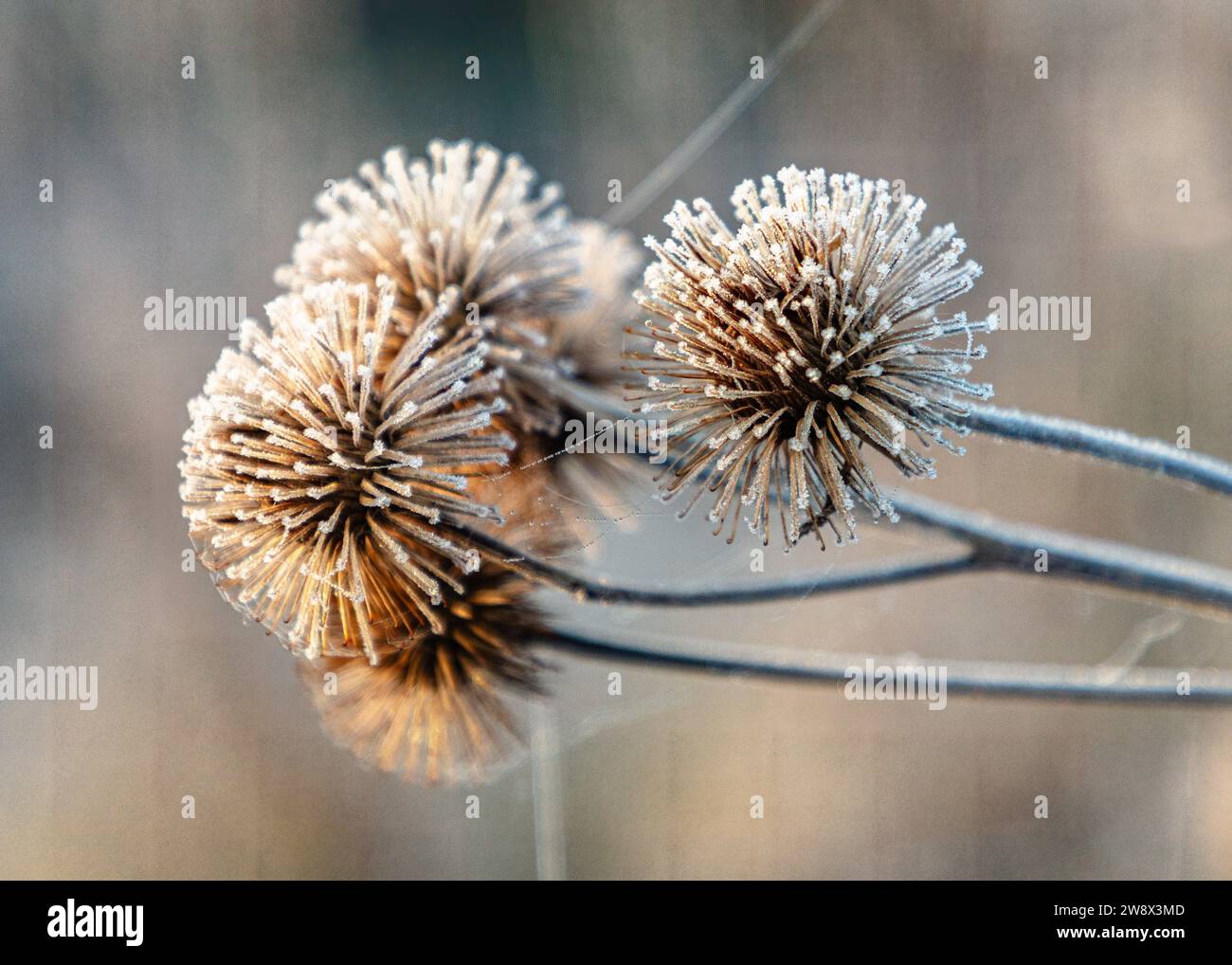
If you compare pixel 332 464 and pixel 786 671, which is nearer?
pixel 332 464

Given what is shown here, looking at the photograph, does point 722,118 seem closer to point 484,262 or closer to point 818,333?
point 484,262

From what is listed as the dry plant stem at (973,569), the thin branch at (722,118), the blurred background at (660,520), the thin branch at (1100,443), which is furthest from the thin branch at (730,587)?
the thin branch at (722,118)

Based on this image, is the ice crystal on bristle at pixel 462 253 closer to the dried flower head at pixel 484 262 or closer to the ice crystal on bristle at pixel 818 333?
the dried flower head at pixel 484 262

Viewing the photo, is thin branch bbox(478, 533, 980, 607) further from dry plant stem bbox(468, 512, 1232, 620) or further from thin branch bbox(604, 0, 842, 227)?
thin branch bbox(604, 0, 842, 227)

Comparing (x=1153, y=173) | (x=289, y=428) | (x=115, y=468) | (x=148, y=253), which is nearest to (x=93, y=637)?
(x=115, y=468)

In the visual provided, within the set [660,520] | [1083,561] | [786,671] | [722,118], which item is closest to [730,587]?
[786,671]

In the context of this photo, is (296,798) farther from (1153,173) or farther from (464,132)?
(1153,173)
